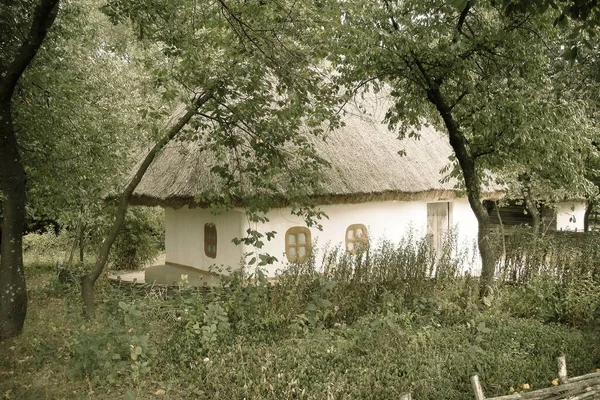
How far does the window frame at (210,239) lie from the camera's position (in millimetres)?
10234

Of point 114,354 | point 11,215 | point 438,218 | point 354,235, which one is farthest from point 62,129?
point 438,218

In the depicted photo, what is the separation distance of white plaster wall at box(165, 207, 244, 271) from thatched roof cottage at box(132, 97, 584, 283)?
19mm

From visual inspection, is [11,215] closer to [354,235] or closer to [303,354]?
[303,354]

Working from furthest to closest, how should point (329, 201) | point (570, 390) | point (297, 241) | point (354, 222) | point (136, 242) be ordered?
point (136, 242)
point (354, 222)
point (297, 241)
point (329, 201)
point (570, 390)

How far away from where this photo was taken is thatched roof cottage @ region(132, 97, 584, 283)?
31.7 feet

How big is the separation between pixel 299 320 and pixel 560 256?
4.12 meters

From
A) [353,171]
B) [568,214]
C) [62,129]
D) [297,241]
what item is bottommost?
[297,241]

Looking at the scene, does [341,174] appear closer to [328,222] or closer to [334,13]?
[328,222]

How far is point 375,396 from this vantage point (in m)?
4.39

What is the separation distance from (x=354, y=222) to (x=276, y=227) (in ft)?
6.42

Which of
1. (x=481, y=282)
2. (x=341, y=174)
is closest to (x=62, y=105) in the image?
(x=341, y=174)

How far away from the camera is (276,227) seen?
32.9 ft

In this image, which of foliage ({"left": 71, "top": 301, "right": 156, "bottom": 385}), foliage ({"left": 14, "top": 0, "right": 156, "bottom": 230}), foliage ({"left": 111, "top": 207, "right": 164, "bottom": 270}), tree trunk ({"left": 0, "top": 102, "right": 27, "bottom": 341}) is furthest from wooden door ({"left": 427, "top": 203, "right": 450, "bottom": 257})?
tree trunk ({"left": 0, "top": 102, "right": 27, "bottom": 341})

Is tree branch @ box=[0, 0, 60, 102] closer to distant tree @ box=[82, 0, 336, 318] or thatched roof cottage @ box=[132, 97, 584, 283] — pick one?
distant tree @ box=[82, 0, 336, 318]
